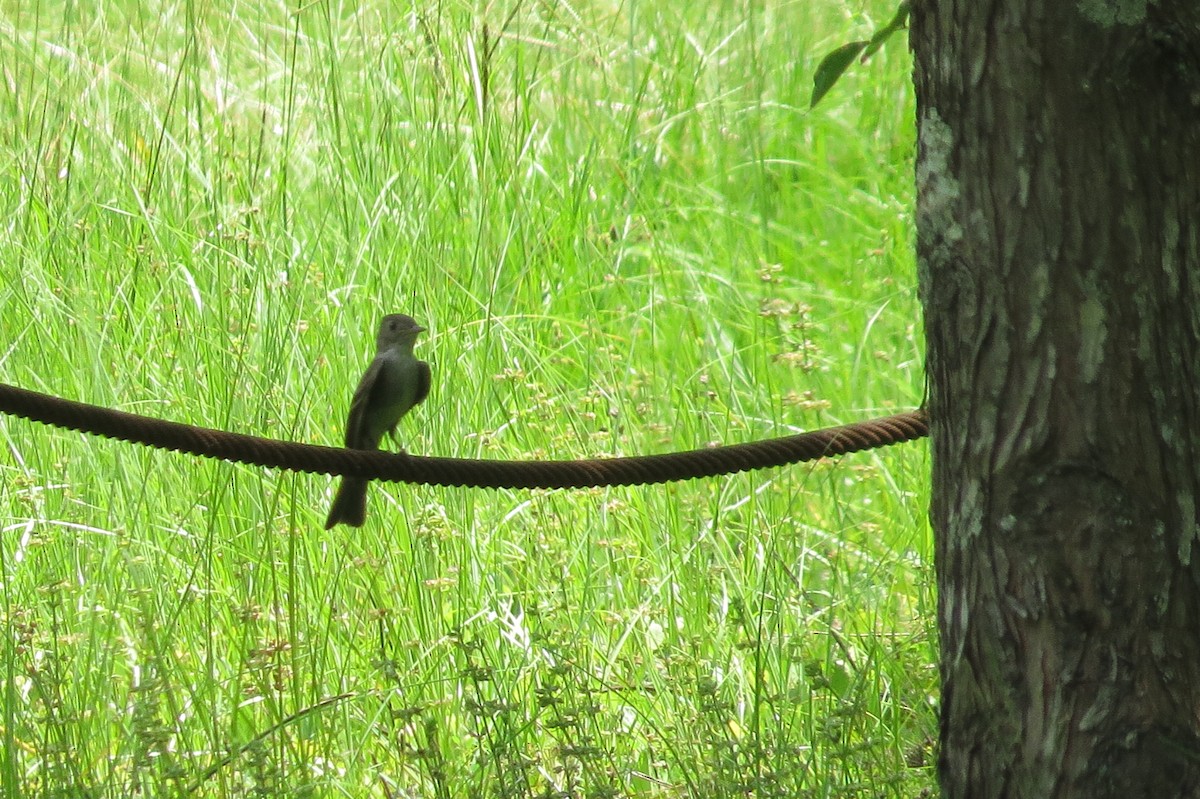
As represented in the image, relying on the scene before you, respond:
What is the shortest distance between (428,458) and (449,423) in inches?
70.9

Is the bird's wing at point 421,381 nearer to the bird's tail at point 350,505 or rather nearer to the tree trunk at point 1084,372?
the bird's tail at point 350,505

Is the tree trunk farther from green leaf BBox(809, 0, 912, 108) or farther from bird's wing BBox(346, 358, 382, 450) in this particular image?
bird's wing BBox(346, 358, 382, 450)

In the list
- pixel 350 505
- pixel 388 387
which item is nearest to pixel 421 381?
pixel 388 387

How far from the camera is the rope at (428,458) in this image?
2.06 m

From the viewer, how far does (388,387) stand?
3441mm

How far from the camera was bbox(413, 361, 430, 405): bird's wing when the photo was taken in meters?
3.48

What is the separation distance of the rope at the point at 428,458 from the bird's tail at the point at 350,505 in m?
0.97

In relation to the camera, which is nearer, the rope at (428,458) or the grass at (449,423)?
the rope at (428,458)

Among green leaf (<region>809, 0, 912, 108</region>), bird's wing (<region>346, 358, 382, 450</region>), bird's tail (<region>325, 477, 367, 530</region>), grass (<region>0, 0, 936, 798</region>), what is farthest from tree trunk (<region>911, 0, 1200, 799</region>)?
bird's wing (<region>346, 358, 382, 450</region>)

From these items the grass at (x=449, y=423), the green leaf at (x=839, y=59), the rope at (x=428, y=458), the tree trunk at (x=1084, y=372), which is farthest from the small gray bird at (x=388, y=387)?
the tree trunk at (x=1084, y=372)

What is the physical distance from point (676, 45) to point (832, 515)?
102 inches

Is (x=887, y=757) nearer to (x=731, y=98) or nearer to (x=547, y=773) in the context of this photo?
(x=547, y=773)

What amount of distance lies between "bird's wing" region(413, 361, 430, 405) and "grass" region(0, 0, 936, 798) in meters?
0.29

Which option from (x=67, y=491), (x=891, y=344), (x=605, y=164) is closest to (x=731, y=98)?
(x=605, y=164)
